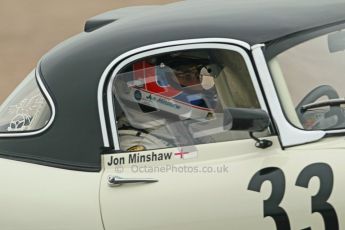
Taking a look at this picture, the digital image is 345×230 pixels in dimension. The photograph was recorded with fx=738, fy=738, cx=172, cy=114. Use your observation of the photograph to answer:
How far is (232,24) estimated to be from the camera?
323 cm

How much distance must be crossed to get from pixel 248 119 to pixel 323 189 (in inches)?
16.0

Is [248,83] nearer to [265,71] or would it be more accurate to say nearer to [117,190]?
[265,71]

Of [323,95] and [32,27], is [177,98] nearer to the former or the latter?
[323,95]

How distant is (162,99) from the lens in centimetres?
331

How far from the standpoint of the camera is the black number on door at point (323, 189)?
2.91 m

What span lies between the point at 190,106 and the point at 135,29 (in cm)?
45

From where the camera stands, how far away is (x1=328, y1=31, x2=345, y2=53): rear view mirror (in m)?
3.25

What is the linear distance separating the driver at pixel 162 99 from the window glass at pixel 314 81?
0.34 meters

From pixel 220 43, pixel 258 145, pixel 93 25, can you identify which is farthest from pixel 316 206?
pixel 93 25

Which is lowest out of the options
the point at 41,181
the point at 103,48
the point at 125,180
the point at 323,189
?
the point at 323,189

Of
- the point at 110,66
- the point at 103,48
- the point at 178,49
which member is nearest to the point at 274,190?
the point at 178,49

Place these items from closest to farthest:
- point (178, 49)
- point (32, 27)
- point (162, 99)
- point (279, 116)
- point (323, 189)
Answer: point (323, 189)
point (279, 116)
point (178, 49)
point (162, 99)
point (32, 27)

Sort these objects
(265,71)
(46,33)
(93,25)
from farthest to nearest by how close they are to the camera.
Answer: (46,33) → (93,25) → (265,71)

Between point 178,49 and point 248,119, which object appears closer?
point 248,119
